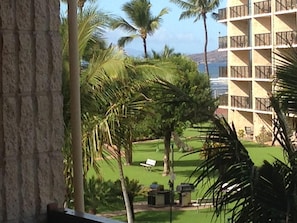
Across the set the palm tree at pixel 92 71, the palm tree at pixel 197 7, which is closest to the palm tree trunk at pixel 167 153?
the palm tree at pixel 197 7

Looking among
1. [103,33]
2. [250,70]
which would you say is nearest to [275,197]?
[103,33]

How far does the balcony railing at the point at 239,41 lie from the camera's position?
1504 centimetres

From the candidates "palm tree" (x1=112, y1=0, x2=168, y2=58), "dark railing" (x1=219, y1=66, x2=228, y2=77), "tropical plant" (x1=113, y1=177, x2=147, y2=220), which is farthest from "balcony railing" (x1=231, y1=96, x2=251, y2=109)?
"tropical plant" (x1=113, y1=177, x2=147, y2=220)

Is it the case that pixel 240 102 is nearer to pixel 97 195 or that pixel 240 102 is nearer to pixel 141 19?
pixel 141 19

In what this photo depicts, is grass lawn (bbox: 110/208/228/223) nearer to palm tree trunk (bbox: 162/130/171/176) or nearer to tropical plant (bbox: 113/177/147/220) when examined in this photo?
tropical plant (bbox: 113/177/147/220)

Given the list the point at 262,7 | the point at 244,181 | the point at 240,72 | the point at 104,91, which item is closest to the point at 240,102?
the point at 240,72

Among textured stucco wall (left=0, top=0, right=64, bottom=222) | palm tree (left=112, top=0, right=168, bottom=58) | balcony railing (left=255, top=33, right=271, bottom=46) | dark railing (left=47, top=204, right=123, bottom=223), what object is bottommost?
dark railing (left=47, top=204, right=123, bottom=223)

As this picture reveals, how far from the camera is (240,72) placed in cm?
1532

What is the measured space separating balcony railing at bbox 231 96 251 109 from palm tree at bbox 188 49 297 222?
12.9m

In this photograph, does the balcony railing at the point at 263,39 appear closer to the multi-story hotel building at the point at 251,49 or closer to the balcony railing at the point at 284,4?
the multi-story hotel building at the point at 251,49

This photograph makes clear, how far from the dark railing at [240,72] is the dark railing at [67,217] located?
13912mm

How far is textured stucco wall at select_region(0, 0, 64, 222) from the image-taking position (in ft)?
4.24

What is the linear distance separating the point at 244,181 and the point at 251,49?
13028mm

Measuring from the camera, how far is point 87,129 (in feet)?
15.2
